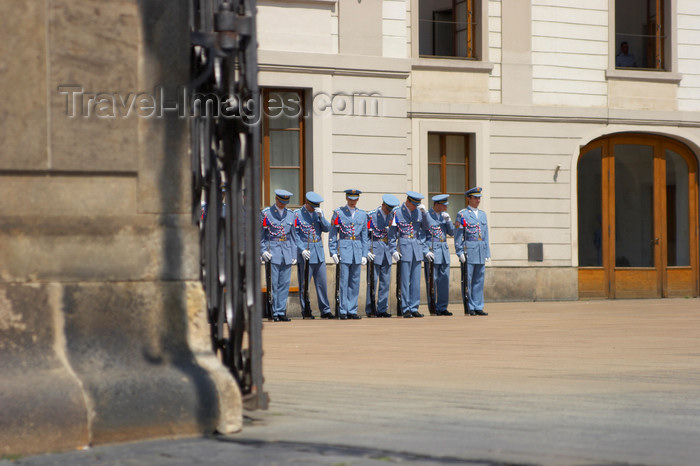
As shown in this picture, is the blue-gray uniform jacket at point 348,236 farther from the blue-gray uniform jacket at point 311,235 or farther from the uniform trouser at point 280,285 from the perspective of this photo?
the uniform trouser at point 280,285

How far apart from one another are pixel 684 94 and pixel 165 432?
20983 millimetres

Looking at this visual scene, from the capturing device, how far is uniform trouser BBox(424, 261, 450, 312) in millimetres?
20328

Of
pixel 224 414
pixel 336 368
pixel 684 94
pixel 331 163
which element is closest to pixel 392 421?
pixel 224 414

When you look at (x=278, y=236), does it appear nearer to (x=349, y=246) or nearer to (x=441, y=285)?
(x=349, y=246)

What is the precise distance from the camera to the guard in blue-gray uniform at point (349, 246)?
19.9 metres

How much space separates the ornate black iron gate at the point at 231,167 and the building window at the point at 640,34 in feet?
63.2

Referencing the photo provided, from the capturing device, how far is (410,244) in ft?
66.7

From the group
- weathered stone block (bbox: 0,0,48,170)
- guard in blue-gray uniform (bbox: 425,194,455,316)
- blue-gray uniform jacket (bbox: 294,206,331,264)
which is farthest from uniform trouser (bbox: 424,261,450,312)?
weathered stone block (bbox: 0,0,48,170)

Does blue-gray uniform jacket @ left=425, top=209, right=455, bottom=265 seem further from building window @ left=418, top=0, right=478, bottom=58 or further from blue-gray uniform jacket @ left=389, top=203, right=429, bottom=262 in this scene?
building window @ left=418, top=0, right=478, bottom=58

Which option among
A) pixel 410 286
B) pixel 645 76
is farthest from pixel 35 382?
pixel 645 76

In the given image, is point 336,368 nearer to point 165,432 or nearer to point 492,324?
point 165,432

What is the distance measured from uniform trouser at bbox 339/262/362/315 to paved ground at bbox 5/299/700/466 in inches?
240

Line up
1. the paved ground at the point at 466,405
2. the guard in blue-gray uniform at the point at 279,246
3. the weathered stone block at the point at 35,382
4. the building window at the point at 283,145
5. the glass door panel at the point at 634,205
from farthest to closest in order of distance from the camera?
the glass door panel at the point at 634,205 → the building window at the point at 283,145 → the guard in blue-gray uniform at the point at 279,246 → the weathered stone block at the point at 35,382 → the paved ground at the point at 466,405

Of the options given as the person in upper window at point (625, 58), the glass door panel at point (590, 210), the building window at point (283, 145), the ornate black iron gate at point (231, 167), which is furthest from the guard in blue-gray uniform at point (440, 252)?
the ornate black iron gate at point (231, 167)
